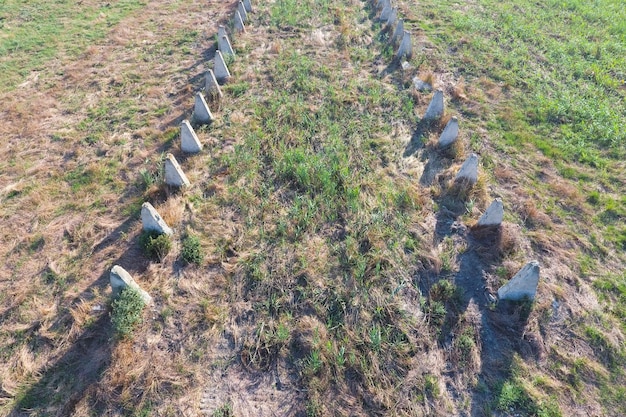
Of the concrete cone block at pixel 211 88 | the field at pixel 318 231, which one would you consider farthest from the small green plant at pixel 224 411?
the concrete cone block at pixel 211 88

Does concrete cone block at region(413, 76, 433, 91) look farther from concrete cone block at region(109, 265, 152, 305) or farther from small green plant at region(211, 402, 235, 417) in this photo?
small green plant at region(211, 402, 235, 417)

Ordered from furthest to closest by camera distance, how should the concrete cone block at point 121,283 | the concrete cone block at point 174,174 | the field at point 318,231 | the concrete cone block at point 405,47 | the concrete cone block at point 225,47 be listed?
the concrete cone block at point 225,47
the concrete cone block at point 405,47
the concrete cone block at point 174,174
the concrete cone block at point 121,283
the field at point 318,231

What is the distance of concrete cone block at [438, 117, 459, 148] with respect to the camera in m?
7.20

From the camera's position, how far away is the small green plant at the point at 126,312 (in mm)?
4711

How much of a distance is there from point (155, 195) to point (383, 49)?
312 inches

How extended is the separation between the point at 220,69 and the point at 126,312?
6923 millimetres

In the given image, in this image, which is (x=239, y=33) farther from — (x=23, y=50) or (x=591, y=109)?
(x=591, y=109)

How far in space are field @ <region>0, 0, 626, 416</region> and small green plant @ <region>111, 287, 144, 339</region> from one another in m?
0.03

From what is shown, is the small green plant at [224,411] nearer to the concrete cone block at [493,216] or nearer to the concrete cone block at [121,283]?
the concrete cone block at [121,283]

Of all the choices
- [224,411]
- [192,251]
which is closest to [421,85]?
[192,251]

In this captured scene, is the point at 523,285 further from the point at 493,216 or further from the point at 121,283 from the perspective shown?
the point at 121,283

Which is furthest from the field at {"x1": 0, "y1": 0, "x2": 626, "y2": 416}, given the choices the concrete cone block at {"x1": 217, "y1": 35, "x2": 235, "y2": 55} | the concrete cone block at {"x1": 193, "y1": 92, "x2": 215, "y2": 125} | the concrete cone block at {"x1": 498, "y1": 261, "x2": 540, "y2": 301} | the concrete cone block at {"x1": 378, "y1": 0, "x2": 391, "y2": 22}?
the concrete cone block at {"x1": 378, "y1": 0, "x2": 391, "y2": 22}

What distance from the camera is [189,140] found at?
7.28 metres

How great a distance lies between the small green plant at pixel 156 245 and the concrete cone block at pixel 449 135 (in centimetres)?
582
